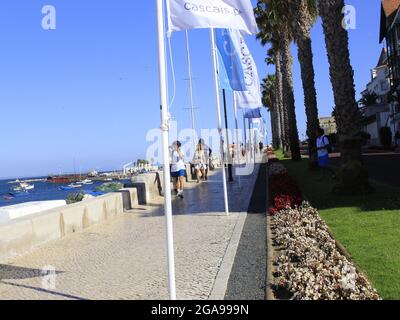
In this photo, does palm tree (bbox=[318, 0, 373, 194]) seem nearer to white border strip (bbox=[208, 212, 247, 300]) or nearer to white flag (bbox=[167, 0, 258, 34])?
white border strip (bbox=[208, 212, 247, 300])

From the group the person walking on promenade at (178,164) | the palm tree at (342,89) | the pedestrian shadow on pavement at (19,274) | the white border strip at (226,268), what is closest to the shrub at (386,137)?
the person walking on promenade at (178,164)

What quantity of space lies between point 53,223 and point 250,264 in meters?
4.31

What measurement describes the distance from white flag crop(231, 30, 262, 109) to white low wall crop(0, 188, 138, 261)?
484cm

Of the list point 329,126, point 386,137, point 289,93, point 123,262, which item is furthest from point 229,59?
Result: point 329,126

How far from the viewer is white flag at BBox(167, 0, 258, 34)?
6.37m

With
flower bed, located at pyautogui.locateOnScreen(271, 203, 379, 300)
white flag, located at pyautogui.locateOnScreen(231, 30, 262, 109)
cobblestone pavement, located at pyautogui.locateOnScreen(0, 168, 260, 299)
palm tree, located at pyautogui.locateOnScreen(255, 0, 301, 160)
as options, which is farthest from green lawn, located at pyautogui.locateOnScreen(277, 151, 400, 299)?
palm tree, located at pyautogui.locateOnScreen(255, 0, 301, 160)

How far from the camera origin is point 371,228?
8578 millimetres

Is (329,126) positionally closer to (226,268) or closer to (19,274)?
(226,268)

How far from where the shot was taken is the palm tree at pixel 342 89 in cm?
1273

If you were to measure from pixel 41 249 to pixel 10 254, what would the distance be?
734mm

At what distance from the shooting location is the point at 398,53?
136 ft

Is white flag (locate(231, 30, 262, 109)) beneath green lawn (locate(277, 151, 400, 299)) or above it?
above

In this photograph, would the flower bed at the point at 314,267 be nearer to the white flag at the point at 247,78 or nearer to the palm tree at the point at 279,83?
the white flag at the point at 247,78
